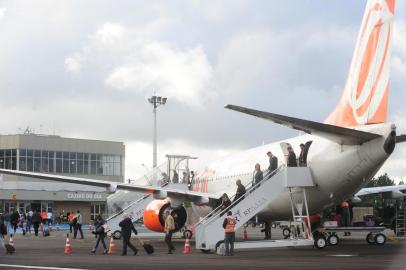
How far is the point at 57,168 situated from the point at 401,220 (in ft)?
207

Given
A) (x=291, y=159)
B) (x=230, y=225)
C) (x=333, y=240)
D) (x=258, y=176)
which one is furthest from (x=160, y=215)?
(x=230, y=225)

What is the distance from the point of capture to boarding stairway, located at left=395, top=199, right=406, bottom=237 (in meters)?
39.7

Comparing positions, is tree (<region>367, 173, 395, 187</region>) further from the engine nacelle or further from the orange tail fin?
the orange tail fin

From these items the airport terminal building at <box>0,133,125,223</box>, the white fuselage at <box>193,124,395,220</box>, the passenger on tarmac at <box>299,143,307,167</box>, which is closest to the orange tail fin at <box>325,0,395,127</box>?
the white fuselage at <box>193,124,395,220</box>

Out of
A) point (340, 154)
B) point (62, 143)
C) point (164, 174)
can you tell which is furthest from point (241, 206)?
point (62, 143)

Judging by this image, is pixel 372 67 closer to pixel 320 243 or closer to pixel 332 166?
pixel 332 166

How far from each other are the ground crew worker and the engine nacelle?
7769 millimetres

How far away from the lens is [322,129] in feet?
76.7

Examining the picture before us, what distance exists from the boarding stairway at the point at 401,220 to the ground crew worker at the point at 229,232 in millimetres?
17455

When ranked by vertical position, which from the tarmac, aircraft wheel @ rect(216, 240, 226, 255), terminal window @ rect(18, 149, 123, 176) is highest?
terminal window @ rect(18, 149, 123, 176)

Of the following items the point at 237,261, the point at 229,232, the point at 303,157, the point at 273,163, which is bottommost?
the point at 237,261

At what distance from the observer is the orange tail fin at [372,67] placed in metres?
24.5

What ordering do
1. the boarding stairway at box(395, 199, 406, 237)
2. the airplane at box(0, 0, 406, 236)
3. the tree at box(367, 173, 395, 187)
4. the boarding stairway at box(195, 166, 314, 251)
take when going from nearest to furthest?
the airplane at box(0, 0, 406, 236) → the boarding stairway at box(195, 166, 314, 251) → the boarding stairway at box(395, 199, 406, 237) → the tree at box(367, 173, 395, 187)

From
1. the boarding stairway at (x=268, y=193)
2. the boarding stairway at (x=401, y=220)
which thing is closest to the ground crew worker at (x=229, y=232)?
the boarding stairway at (x=268, y=193)
